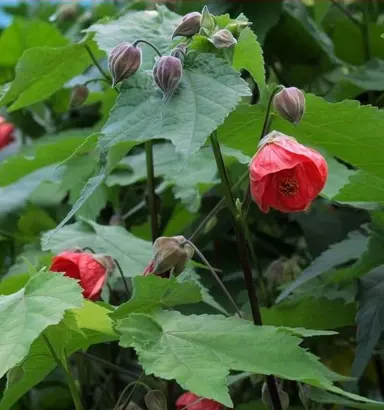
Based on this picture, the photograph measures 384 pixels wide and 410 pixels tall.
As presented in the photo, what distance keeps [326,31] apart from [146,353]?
0.77 m

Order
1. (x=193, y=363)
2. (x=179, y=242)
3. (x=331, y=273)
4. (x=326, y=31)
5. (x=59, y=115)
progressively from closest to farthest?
(x=193, y=363), (x=179, y=242), (x=331, y=273), (x=326, y=31), (x=59, y=115)

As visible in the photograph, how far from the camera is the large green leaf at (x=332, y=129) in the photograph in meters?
0.66

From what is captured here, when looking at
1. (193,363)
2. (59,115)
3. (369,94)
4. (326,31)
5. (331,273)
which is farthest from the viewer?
(59,115)

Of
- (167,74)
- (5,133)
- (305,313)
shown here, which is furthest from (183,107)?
(5,133)

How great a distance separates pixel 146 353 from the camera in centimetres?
57

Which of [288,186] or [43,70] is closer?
[288,186]

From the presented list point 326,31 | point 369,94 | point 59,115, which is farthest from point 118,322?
point 59,115

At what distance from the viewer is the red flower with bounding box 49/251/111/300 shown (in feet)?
2.37

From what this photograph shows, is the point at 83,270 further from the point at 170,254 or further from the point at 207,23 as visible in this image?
the point at 207,23

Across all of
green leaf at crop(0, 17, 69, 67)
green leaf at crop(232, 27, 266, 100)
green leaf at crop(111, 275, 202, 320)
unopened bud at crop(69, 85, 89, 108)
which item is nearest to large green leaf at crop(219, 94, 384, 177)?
green leaf at crop(232, 27, 266, 100)

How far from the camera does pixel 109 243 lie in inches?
34.4

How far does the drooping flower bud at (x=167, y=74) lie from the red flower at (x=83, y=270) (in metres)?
0.19

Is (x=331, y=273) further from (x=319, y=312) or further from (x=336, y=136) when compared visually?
(x=336, y=136)

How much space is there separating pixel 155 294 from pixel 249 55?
0.65 ft
